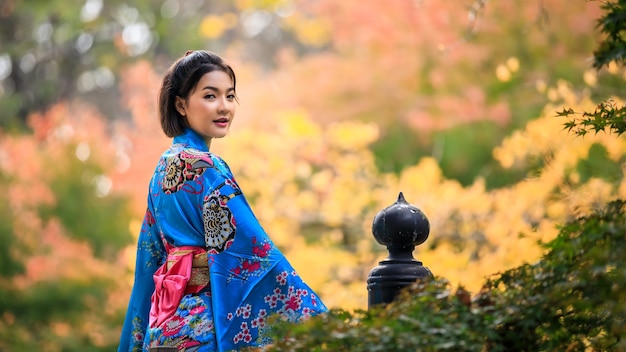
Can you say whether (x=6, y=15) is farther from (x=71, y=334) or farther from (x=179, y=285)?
(x=179, y=285)

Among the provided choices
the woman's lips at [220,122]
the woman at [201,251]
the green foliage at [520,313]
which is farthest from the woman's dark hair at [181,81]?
the green foliage at [520,313]

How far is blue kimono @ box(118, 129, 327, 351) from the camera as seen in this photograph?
10.6ft

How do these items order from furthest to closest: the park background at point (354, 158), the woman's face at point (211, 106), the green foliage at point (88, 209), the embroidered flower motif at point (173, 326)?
the green foliage at point (88, 209) → the park background at point (354, 158) → the woman's face at point (211, 106) → the embroidered flower motif at point (173, 326)

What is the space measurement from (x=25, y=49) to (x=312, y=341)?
14631 mm

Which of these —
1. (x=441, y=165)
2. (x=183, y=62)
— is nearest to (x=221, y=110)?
(x=183, y=62)

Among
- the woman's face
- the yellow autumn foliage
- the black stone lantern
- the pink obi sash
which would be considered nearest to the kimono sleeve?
the pink obi sash

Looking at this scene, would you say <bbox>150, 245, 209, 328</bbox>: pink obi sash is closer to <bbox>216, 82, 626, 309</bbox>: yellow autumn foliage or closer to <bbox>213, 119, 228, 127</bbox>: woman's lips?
<bbox>213, 119, 228, 127</bbox>: woman's lips

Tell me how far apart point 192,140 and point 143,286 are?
56 cm

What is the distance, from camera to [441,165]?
33.2ft

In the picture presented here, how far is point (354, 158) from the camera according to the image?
823cm

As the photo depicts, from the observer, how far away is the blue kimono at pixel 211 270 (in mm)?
3229

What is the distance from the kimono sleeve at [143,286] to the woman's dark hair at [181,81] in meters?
0.34

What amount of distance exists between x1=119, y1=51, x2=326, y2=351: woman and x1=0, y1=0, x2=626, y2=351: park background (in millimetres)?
2228

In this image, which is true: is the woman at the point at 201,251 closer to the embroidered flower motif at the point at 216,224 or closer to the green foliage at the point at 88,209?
the embroidered flower motif at the point at 216,224
